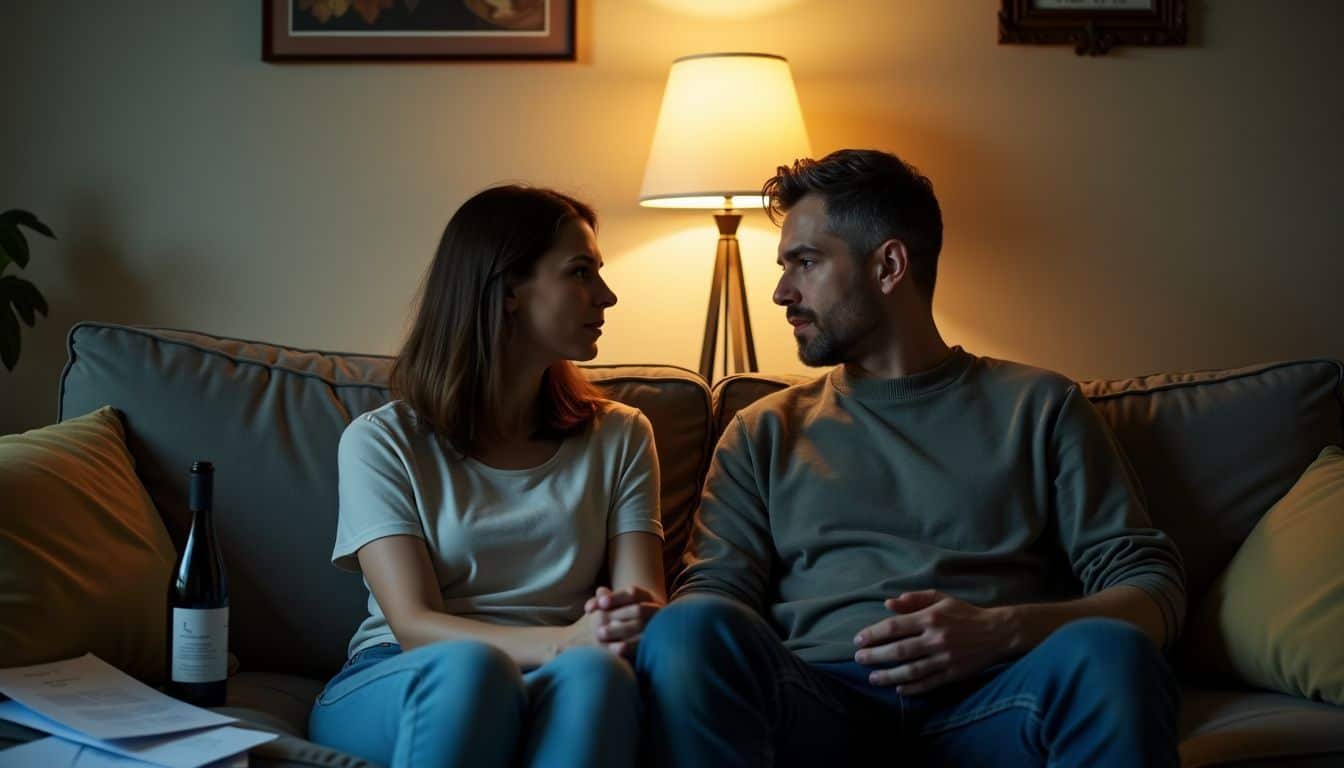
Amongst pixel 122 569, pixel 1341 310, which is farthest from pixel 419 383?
pixel 1341 310

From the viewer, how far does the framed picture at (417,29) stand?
278 cm

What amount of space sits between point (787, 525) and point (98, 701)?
93cm

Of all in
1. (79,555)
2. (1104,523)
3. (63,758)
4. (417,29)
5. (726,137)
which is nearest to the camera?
(63,758)

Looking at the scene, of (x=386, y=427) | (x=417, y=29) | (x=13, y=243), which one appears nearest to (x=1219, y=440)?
(x=386, y=427)

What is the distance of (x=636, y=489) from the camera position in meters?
1.94

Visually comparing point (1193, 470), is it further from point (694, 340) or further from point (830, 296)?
point (694, 340)

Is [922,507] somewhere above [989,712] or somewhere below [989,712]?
above

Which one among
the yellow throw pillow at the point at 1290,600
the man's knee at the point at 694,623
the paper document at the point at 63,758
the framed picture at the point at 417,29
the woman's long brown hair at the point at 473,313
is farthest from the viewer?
the framed picture at the point at 417,29

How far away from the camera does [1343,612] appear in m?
1.78

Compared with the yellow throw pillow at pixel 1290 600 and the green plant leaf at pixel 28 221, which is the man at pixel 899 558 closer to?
the yellow throw pillow at pixel 1290 600

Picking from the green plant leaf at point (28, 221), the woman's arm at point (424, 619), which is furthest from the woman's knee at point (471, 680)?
the green plant leaf at point (28, 221)

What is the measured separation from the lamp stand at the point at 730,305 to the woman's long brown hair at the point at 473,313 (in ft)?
2.44

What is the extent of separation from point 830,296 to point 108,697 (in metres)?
1.12

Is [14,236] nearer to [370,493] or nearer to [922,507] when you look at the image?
[370,493]
